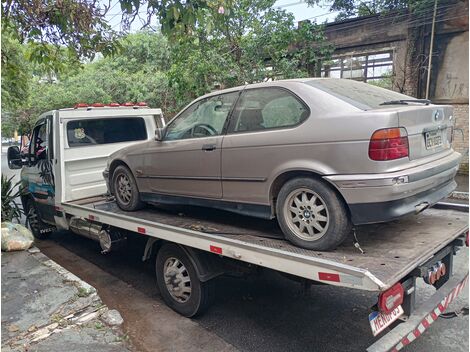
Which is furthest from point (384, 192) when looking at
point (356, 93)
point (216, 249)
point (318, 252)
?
point (216, 249)

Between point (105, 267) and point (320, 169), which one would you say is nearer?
point (320, 169)

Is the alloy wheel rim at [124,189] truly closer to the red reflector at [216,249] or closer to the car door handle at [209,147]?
the car door handle at [209,147]

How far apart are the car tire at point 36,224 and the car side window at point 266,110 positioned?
491 centimetres

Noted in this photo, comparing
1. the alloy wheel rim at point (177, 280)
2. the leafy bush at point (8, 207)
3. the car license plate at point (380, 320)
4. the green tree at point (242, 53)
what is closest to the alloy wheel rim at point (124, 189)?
the alloy wheel rim at point (177, 280)

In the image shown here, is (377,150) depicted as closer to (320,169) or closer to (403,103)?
(320,169)

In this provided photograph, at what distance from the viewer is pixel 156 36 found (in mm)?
19641

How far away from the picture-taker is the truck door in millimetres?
5988

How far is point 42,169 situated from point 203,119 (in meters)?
3.59

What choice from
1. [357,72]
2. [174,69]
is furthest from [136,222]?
[357,72]

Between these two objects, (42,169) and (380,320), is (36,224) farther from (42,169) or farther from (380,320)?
(380,320)

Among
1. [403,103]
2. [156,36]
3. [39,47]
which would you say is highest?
[156,36]

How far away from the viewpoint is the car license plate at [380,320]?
8.35 feet

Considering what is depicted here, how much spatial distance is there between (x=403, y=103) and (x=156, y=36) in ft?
60.4

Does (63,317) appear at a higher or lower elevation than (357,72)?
lower
